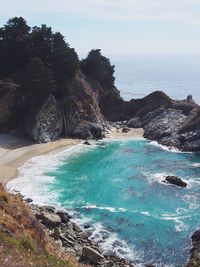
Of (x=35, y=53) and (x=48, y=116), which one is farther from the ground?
(x=35, y=53)

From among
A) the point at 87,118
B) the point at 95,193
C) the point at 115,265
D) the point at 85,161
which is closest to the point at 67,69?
the point at 87,118

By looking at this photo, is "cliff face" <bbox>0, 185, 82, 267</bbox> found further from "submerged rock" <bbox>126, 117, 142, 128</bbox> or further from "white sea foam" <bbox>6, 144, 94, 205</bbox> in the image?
"submerged rock" <bbox>126, 117, 142, 128</bbox>

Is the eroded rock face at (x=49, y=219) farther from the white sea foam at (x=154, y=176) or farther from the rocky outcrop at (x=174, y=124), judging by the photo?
the rocky outcrop at (x=174, y=124)

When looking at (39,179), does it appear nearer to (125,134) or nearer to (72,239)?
(72,239)

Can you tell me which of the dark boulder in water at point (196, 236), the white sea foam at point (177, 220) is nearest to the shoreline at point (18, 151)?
the white sea foam at point (177, 220)

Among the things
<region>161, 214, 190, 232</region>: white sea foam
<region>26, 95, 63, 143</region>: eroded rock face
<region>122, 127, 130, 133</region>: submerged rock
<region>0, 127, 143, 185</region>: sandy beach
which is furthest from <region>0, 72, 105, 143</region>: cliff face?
<region>161, 214, 190, 232</region>: white sea foam

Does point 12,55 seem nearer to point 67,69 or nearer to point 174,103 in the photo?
point 67,69

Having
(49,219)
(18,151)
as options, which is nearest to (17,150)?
(18,151)
